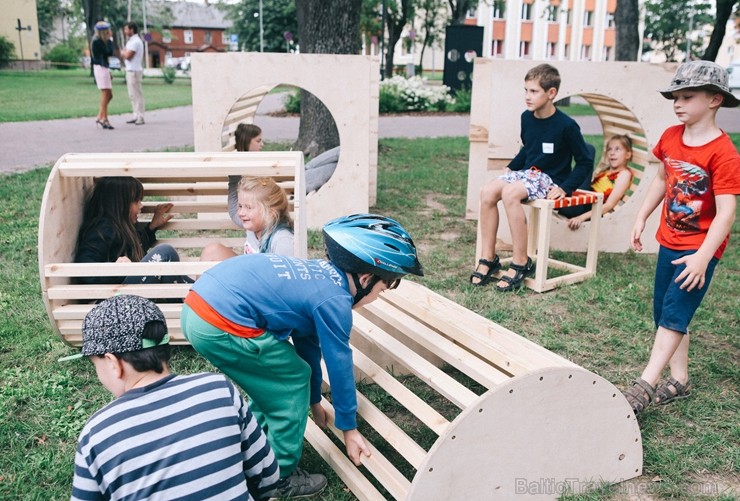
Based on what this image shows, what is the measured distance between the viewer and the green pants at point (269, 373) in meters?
2.48

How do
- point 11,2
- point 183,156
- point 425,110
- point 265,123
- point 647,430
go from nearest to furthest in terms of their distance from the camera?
point 647,430 < point 183,156 < point 265,123 < point 425,110 < point 11,2

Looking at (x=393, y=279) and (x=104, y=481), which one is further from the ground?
(x=393, y=279)

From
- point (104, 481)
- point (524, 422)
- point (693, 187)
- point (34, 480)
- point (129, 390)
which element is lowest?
point (34, 480)

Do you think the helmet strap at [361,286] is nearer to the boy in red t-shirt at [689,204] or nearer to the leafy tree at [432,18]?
the boy in red t-shirt at [689,204]

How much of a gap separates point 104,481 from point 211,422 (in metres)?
0.30

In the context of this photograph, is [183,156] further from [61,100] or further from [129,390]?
[61,100]

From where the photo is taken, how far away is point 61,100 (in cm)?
2108

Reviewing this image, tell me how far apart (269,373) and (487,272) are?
305 cm

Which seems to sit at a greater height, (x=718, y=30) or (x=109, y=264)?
(x=718, y=30)

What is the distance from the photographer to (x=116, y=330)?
1.84 meters

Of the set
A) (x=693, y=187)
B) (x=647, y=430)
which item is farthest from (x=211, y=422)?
(x=693, y=187)

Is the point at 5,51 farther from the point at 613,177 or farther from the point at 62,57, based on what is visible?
the point at 613,177

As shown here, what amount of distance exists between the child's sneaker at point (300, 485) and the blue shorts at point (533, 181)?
3.12 m

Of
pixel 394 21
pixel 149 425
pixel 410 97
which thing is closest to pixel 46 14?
pixel 394 21
